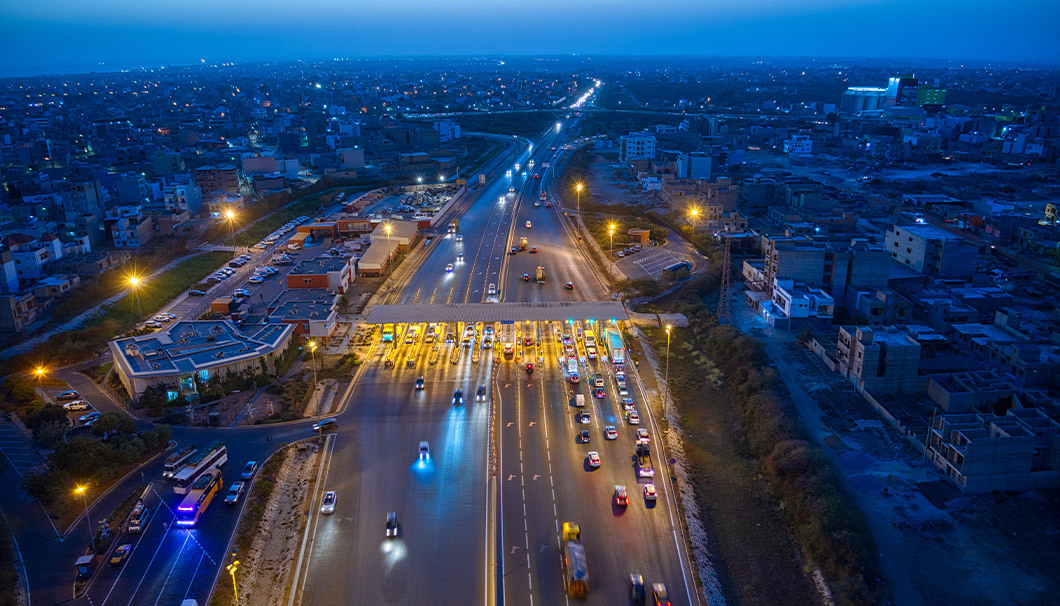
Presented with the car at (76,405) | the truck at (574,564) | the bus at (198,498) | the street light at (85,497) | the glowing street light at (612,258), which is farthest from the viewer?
the glowing street light at (612,258)

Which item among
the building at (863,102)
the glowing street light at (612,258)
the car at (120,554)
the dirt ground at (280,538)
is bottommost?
the dirt ground at (280,538)

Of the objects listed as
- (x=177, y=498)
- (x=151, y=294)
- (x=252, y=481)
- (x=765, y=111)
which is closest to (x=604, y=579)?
(x=252, y=481)

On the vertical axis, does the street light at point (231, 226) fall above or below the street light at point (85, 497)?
above

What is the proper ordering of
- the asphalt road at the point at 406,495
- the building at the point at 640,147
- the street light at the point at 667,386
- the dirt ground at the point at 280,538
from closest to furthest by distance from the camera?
the dirt ground at the point at 280,538
the asphalt road at the point at 406,495
the street light at the point at 667,386
the building at the point at 640,147

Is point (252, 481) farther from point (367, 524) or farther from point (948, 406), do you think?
point (948, 406)

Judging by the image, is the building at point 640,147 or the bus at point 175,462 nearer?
the bus at point 175,462

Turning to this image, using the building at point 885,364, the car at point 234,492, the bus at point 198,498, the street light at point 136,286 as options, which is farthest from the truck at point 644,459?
the street light at point 136,286

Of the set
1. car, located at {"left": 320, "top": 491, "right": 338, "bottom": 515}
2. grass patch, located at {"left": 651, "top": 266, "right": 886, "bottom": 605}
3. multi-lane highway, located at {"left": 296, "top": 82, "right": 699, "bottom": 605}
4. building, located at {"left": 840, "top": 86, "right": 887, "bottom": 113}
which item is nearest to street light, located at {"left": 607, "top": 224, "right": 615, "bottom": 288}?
multi-lane highway, located at {"left": 296, "top": 82, "right": 699, "bottom": 605}

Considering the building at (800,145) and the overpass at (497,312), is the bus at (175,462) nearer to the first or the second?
the overpass at (497,312)
